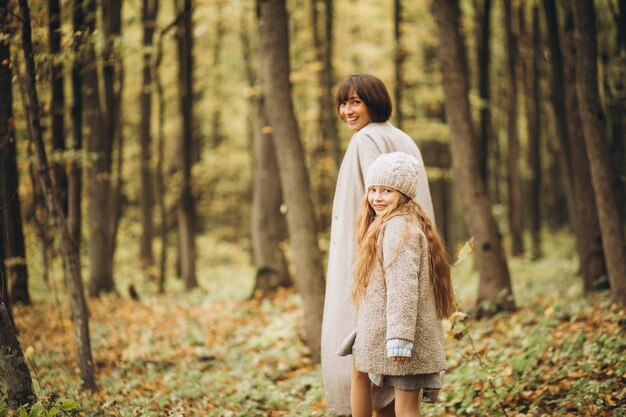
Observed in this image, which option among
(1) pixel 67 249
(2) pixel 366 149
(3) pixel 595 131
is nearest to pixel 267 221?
(1) pixel 67 249

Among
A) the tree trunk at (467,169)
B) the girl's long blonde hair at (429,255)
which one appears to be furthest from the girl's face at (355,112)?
the tree trunk at (467,169)

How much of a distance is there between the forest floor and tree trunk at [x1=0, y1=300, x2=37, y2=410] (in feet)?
0.60

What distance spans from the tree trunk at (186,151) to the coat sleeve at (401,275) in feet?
39.4

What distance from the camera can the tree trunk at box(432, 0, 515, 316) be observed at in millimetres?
8031

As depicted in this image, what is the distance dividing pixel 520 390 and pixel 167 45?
1774 cm

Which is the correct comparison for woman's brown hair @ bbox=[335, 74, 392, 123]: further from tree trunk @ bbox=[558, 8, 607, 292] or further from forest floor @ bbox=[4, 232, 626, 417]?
tree trunk @ bbox=[558, 8, 607, 292]

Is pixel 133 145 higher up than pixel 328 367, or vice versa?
pixel 133 145

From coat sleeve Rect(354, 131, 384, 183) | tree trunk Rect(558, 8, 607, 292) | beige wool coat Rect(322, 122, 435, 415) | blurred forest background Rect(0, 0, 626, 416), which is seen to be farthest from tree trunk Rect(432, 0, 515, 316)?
coat sleeve Rect(354, 131, 384, 183)

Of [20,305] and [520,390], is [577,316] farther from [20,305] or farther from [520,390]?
[20,305]

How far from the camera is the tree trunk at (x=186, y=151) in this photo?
14.6m

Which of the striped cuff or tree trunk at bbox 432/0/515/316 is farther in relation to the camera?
tree trunk at bbox 432/0/515/316

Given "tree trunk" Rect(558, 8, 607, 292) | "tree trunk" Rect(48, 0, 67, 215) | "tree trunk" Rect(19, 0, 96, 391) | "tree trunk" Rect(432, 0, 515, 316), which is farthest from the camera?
"tree trunk" Rect(558, 8, 607, 292)

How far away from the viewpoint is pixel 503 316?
26.0 ft

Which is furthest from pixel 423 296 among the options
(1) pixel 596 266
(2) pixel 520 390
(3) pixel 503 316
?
(1) pixel 596 266
